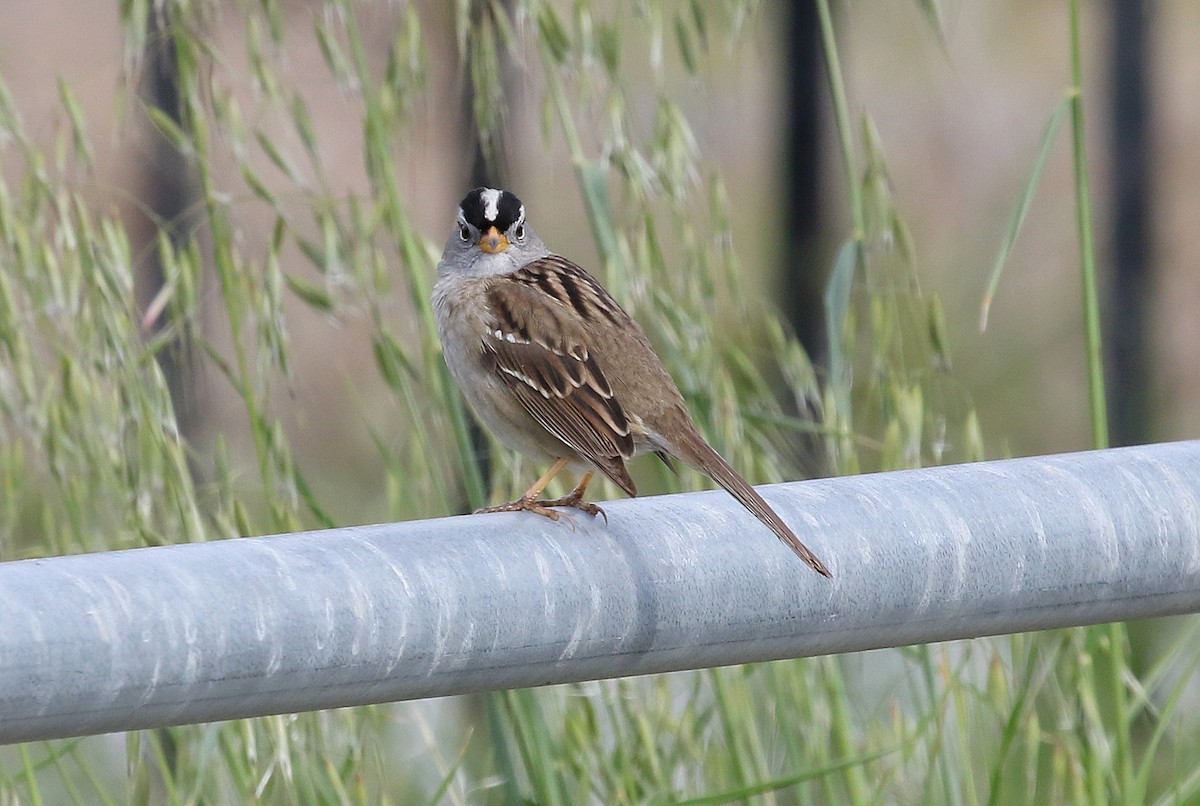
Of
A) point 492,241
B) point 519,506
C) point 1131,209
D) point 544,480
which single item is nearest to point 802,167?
point 1131,209

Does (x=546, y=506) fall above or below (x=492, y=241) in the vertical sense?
below

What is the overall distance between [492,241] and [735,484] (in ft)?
4.43

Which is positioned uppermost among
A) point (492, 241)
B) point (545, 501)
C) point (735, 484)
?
point (492, 241)

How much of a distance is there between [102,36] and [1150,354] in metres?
5.38

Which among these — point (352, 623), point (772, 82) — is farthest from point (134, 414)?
point (772, 82)

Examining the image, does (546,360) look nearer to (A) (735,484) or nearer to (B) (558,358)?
(B) (558,358)

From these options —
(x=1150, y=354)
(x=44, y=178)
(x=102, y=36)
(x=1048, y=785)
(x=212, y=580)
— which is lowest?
(x=1048, y=785)

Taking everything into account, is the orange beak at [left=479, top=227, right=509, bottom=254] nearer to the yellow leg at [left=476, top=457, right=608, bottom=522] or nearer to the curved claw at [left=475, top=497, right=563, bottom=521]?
the yellow leg at [left=476, top=457, right=608, bottom=522]

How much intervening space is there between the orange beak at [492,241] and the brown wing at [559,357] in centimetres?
6

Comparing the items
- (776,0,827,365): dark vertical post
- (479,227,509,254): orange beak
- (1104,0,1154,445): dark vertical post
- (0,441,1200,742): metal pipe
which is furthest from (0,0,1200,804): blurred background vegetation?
(1104,0,1154,445): dark vertical post

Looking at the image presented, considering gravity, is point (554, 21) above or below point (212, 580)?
above

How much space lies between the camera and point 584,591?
1.34 metres

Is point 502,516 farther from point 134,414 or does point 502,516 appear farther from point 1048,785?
point 1048,785

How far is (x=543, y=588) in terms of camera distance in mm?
1318
